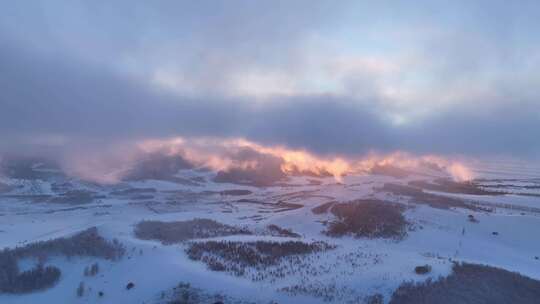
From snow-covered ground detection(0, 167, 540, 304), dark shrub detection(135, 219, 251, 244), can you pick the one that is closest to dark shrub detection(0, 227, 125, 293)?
snow-covered ground detection(0, 167, 540, 304)

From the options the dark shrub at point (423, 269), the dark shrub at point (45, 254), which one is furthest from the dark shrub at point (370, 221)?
the dark shrub at point (45, 254)

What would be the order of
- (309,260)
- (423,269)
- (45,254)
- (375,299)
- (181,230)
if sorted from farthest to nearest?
1. (181,230)
2. (45,254)
3. (309,260)
4. (423,269)
5. (375,299)

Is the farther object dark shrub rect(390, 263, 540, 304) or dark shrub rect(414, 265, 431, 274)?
dark shrub rect(414, 265, 431, 274)

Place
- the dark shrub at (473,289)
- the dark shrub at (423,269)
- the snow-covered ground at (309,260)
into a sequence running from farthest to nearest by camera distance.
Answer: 1. the dark shrub at (423,269)
2. the snow-covered ground at (309,260)
3. the dark shrub at (473,289)

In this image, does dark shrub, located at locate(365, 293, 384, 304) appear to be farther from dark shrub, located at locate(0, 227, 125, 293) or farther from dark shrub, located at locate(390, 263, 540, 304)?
dark shrub, located at locate(0, 227, 125, 293)

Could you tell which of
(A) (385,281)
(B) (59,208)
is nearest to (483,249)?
(A) (385,281)

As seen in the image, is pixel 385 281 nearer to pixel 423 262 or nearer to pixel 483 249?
pixel 423 262

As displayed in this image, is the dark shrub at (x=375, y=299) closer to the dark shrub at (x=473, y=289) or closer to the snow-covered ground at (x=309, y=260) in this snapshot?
the snow-covered ground at (x=309, y=260)

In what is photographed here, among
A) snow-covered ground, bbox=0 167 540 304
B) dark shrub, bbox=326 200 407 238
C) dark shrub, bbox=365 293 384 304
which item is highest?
dark shrub, bbox=326 200 407 238

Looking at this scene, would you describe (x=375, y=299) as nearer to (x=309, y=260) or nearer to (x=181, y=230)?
(x=309, y=260)

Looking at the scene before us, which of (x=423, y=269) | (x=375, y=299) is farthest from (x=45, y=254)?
(x=423, y=269)

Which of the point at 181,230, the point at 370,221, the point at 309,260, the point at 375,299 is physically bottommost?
the point at 375,299
